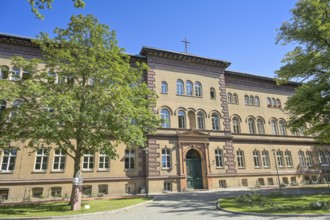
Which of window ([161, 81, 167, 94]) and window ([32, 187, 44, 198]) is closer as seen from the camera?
window ([32, 187, 44, 198])

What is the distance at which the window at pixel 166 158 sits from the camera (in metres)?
23.9

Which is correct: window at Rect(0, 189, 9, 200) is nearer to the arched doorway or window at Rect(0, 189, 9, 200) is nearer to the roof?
the arched doorway

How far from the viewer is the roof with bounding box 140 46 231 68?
86.6 ft

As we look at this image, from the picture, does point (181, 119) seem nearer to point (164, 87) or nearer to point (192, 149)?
Result: point (192, 149)

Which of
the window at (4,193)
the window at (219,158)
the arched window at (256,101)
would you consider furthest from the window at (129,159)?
the arched window at (256,101)

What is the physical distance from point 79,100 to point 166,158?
12929 mm

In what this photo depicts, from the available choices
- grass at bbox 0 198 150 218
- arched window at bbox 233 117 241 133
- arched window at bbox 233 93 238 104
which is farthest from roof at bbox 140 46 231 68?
grass at bbox 0 198 150 218

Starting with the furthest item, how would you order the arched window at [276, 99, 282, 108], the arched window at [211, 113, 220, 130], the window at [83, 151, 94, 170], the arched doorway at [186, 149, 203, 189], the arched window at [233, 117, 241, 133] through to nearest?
the arched window at [276, 99, 282, 108]
the arched window at [233, 117, 241, 133]
the arched window at [211, 113, 220, 130]
the arched doorway at [186, 149, 203, 189]
the window at [83, 151, 94, 170]

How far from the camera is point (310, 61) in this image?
63.4 feet

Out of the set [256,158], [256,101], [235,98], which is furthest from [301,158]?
[235,98]

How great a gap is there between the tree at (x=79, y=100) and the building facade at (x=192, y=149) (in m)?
3.64

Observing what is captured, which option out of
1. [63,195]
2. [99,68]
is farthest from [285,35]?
[63,195]

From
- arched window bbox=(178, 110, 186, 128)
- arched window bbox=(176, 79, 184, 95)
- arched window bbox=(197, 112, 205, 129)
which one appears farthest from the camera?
arched window bbox=(176, 79, 184, 95)

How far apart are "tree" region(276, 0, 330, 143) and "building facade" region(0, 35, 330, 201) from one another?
362 centimetres
